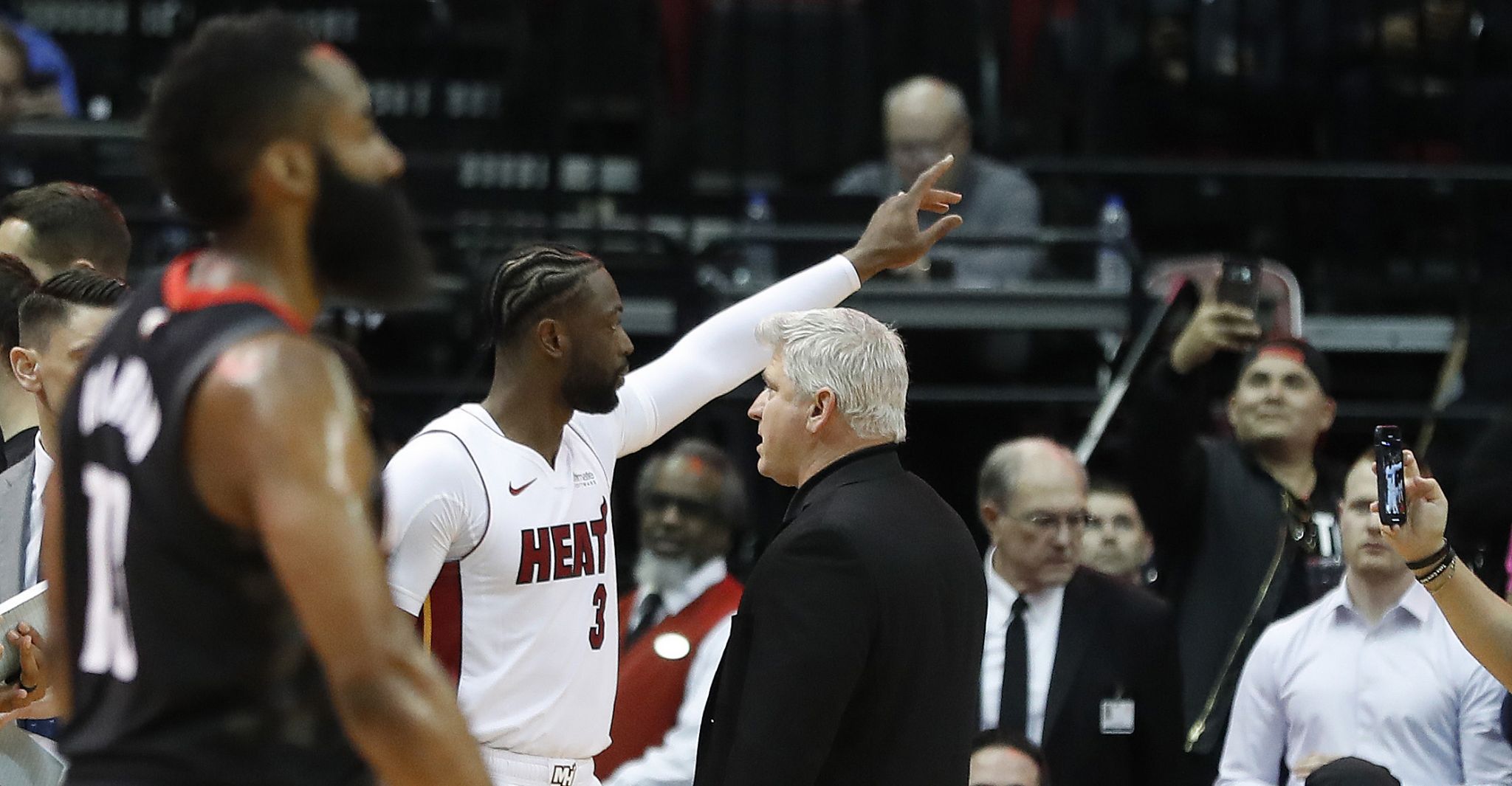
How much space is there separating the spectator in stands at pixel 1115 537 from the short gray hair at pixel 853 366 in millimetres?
2885

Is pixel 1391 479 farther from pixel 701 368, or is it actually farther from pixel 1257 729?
pixel 1257 729

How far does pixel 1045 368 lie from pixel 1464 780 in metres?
3.72

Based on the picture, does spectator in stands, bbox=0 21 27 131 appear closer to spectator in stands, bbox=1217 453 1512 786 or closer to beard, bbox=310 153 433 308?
spectator in stands, bbox=1217 453 1512 786

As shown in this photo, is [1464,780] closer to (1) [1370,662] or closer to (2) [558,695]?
(1) [1370,662]

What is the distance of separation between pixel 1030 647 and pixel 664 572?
1.41m

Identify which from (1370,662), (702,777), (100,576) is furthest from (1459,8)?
(100,576)

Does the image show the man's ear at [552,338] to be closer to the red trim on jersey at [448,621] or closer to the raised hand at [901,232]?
the red trim on jersey at [448,621]

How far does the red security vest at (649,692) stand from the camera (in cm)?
572

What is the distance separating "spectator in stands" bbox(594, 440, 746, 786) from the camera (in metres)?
5.56

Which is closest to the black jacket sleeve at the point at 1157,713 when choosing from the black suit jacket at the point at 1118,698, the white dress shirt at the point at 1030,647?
the black suit jacket at the point at 1118,698

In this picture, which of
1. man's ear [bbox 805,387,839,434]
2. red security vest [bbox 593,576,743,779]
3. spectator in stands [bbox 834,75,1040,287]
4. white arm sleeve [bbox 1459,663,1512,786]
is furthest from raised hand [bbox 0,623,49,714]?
spectator in stands [bbox 834,75,1040,287]

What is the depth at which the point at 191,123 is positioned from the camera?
2.36 meters

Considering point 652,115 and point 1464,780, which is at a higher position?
point 652,115

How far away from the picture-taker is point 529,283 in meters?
3.99
